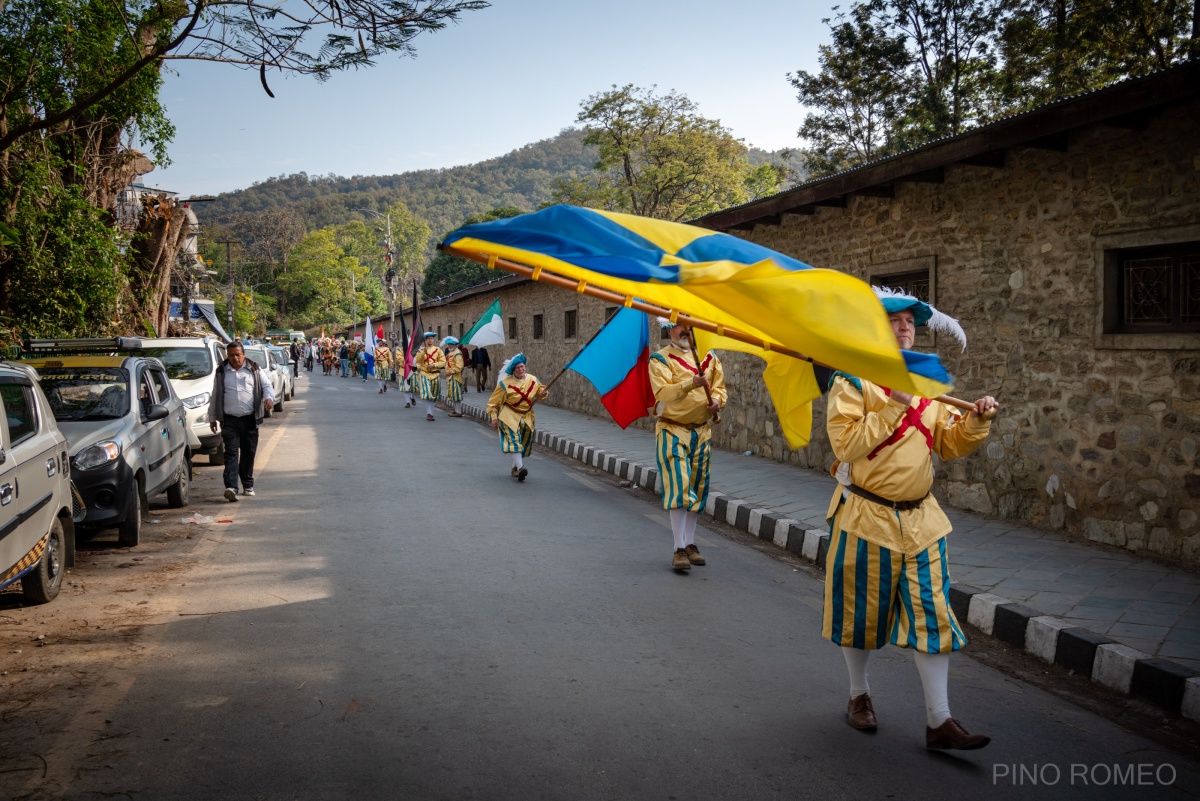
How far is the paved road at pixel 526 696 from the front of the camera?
342 cm

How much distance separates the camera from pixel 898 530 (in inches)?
148

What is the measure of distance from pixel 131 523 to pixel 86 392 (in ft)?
4.80

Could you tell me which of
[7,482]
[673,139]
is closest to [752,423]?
[7,482]

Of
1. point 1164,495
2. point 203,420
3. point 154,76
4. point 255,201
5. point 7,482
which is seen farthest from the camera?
point 255,201

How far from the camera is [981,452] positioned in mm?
8836

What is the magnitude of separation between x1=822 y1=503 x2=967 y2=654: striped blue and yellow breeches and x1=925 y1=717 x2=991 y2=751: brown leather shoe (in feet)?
0.97

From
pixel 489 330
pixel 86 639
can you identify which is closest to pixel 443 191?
pixel 489 330

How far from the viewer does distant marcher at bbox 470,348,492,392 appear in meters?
31.3

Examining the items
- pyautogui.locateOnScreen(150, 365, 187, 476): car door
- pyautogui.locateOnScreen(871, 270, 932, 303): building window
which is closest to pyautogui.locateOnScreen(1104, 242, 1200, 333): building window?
pyautogui.locateOnScreen(871, 270, 932, 303): building window

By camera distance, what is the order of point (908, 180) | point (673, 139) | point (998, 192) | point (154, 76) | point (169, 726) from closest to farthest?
point (169, 726) → point (998, 192) → point (908, 180) → point (154, 76) → point (673, 139)

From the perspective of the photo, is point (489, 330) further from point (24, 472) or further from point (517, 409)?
point (24, 472)

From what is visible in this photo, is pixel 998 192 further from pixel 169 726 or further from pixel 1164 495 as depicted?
pixel 169 726

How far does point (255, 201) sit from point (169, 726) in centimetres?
14560

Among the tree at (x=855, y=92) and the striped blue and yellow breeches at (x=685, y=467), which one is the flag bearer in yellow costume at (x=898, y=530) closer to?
the striped blue and yellow breeches at (x=685, y=467)
